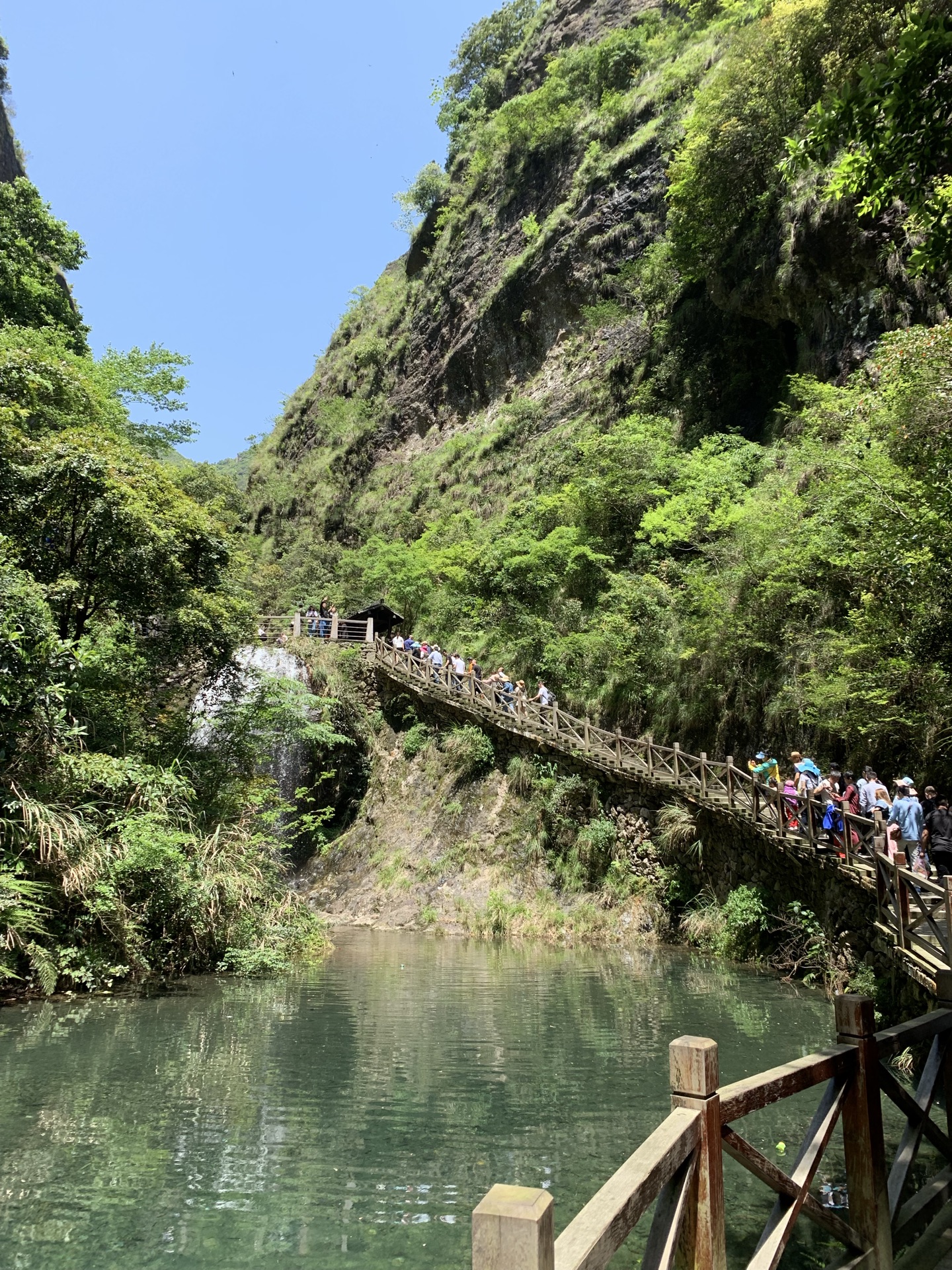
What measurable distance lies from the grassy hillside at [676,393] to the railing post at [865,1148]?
5.13 metres

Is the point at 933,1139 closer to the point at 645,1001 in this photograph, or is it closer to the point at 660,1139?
the point at 660,1139

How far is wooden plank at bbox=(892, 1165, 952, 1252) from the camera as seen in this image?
161 inches

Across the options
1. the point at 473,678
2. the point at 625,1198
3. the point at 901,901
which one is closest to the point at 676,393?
the point at 473,678

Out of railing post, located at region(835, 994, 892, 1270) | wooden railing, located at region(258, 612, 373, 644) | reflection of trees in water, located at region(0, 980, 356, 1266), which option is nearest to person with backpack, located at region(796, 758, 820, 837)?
reflection of trees in water, located at region(0, 980, 356, 1266)

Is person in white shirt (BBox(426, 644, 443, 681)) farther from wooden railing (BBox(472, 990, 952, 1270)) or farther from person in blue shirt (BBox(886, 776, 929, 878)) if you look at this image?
wooden railing (BBox(472, 990, 952, 1270))

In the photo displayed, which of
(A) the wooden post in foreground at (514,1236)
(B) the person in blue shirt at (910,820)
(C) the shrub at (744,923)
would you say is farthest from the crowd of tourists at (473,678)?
(A) the wooden post in foreground at (514,1236)

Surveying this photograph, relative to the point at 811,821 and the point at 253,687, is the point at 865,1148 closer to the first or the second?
the point at 811,821

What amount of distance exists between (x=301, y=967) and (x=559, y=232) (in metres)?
32.8

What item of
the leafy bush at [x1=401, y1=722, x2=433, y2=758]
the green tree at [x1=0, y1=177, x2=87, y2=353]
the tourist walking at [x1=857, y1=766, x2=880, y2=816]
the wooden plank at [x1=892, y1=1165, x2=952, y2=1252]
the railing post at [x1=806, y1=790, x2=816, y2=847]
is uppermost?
the green tree at [x1=0, y1=177, x2=87, y2=353]

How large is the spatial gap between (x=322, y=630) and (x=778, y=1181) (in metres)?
26.8

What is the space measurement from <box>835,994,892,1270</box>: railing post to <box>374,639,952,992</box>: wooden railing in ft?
13.1

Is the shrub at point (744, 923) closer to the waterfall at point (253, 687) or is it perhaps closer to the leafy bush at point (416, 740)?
the waterfall at point (253, 687)

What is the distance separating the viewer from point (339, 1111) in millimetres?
6883

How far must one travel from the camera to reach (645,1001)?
36.3 ft
